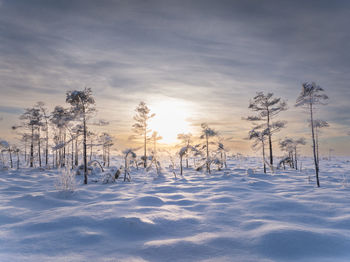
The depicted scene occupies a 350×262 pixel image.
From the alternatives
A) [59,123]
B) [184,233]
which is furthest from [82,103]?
[184,233]

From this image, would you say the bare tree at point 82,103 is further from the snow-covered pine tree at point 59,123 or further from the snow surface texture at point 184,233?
the snow surface texture at point 184,233

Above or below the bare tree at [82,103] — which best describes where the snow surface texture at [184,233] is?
below

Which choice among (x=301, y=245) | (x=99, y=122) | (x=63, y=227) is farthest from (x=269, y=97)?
(x=63, y=227)

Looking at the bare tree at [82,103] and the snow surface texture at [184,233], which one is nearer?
the snow surface texture at [184,233]

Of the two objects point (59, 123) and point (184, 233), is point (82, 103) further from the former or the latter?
point (184, 233)

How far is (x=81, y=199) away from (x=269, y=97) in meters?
20.5

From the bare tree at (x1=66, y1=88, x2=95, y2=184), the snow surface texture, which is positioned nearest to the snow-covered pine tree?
the bare tree at (x1=66, y1=88, x2=95, y2=184)

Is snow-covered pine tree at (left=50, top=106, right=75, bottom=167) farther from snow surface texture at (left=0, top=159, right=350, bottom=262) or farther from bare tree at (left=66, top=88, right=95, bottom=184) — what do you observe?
snow surface texture at (left=0, top=159, right=350, bottom=262)

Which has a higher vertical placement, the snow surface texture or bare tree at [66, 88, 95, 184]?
bare tree at [66, 88, 95, 184]

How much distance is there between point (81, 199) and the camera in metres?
7.94

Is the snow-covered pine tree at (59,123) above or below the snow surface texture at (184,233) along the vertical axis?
above

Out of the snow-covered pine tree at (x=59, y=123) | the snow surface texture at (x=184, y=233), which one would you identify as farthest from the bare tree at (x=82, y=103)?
the snow surface texture at (x=184, y=233)

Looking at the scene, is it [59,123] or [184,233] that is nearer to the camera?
[184,233]

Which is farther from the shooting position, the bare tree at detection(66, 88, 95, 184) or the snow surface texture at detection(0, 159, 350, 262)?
the bare tree at detection(66, 88, 95, 184)
